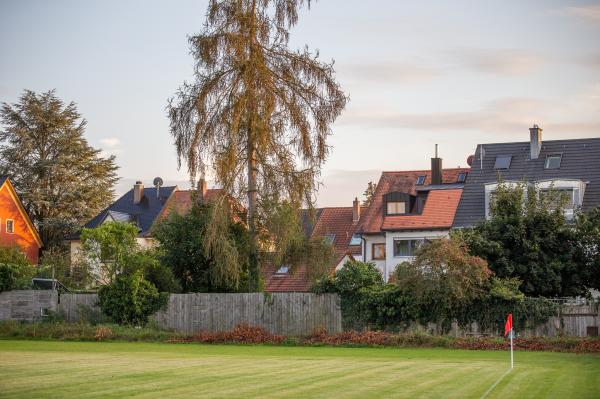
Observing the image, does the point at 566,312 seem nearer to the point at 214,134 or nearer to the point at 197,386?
the point at 214,134

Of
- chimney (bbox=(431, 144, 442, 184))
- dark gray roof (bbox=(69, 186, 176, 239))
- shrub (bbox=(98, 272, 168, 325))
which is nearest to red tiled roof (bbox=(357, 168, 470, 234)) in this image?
chimney (bbox=(431, 144, 442, 184))

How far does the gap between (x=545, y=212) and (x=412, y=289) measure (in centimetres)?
855

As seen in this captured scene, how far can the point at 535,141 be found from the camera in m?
54.2

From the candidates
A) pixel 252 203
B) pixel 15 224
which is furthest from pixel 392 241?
pixel 15 224

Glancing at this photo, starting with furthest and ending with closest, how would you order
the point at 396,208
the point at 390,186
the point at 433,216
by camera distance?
the point at 390,186 → the point at 396,208 → the point at 433,216

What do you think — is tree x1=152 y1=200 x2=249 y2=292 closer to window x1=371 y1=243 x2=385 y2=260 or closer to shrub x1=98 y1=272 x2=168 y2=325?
shrub x1=98 y1=272 x2=168 y2=325

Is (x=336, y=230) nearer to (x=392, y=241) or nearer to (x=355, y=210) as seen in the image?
(x=355, y=210)

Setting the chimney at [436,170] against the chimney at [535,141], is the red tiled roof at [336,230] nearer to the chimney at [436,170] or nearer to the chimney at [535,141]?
the chimney at [436,170]

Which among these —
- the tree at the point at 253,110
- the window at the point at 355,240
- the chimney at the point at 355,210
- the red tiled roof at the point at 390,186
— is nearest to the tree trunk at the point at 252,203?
the tree at the point at 253,110

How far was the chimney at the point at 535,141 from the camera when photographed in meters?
54.1

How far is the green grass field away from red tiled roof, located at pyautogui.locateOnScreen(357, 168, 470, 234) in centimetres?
3208

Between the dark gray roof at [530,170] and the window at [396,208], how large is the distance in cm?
614

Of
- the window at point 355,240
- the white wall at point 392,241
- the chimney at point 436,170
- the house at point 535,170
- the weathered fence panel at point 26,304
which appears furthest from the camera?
the window at point 355,240

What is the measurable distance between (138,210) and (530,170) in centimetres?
3524
